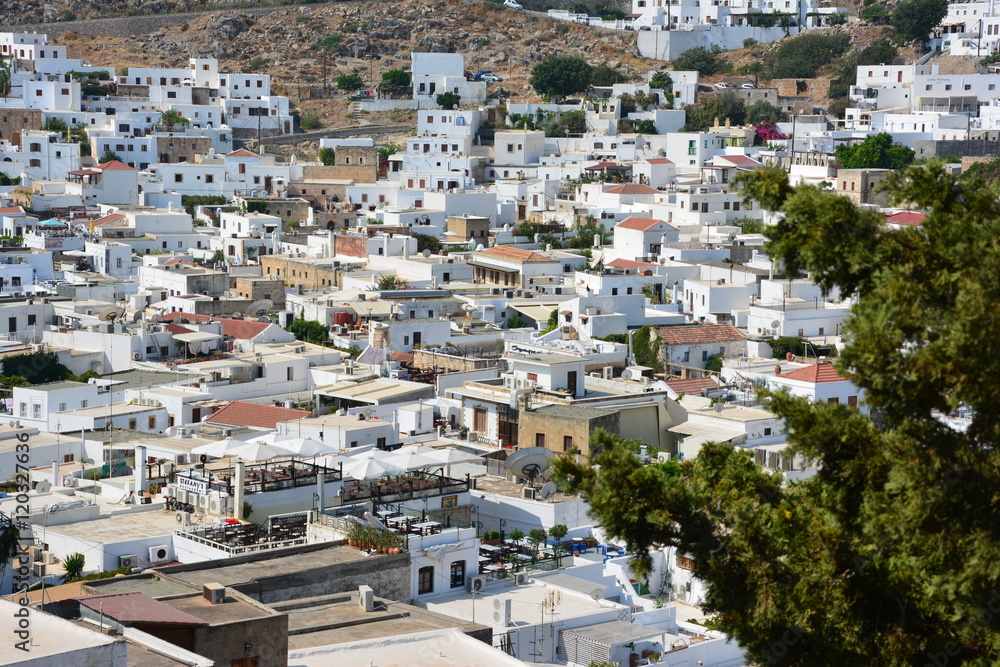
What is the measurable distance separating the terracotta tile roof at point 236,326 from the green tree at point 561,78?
1248 inches

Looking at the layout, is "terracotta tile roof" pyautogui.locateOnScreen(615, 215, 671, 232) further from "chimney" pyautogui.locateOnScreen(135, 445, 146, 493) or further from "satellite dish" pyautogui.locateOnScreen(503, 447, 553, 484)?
"chimney" pyautogui.locateOnScreen(135, 445, 146, 493)

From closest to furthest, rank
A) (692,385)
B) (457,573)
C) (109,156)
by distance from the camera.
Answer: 1. (457,573)
2. (692,385)
3. (109,156)

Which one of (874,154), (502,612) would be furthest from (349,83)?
(502,612)

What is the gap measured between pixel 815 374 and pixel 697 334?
587 cm

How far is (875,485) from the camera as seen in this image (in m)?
8.42

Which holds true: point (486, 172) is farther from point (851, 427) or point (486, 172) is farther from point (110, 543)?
point (851, 427)

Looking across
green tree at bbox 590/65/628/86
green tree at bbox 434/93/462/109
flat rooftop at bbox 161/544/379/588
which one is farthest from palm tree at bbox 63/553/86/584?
green tree at bbox 590/65/628/86

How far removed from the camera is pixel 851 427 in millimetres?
8492

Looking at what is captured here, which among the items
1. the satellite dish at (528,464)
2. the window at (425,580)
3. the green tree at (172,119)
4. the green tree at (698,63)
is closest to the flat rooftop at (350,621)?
the window at (425,580)

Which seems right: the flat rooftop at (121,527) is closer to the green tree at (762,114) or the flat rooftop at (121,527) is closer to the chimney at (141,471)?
the chimney at (141,471)

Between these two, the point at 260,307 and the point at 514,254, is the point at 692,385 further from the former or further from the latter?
the point at 514,254

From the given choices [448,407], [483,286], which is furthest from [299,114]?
[448,407]

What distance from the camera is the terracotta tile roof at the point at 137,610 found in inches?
419

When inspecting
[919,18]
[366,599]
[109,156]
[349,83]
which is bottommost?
[366,599]
